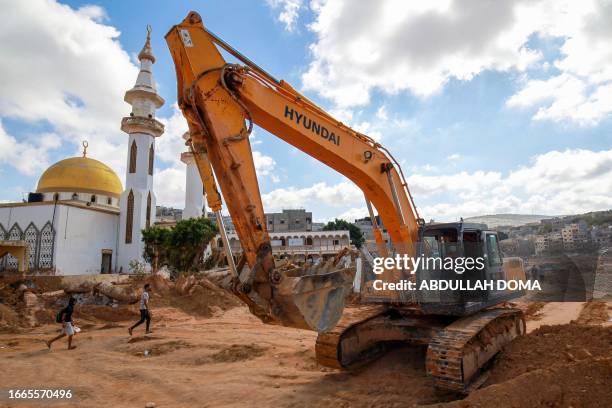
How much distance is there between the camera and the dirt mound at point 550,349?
19.5ft

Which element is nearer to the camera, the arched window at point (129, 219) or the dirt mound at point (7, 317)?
the dirt mound at point (7, 317)

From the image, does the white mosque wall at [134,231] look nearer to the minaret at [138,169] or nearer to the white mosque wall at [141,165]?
the minaret at [138,169]

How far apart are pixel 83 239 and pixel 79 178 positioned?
10.3 m

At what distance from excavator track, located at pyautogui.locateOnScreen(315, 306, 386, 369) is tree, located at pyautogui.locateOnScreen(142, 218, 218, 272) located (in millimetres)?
21177

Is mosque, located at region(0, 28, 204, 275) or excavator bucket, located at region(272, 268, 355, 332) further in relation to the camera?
mosque, located at region(0, 28, 204, 275)

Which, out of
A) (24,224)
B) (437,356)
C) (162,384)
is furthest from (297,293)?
(24,224)

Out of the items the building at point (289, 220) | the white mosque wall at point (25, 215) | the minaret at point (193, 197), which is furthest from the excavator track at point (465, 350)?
the building at point (289, 220)

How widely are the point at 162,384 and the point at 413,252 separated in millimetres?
4799

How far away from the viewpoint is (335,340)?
660 cm

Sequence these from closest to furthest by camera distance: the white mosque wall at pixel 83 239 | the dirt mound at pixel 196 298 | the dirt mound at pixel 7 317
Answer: the dirt mound at pixel 7 317
the dirt mound at pixel 196 298
the white mosque wall at pixel 83 239

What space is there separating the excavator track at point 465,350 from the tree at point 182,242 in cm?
2253

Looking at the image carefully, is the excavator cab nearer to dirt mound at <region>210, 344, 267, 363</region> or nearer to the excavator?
the excavator

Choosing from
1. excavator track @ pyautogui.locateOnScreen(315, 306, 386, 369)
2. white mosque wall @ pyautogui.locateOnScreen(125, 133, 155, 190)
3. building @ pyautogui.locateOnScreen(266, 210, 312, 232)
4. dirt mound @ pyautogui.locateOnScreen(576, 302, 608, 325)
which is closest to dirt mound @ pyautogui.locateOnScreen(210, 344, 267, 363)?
excavator track @ pyautogui.locateOnScreen(315, 306, 386, 369)

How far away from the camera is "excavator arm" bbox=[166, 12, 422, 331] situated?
427 centimetres
